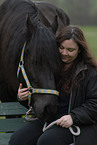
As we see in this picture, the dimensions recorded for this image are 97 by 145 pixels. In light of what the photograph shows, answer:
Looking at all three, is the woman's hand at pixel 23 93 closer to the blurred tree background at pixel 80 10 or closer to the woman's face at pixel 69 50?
the woman's face at pixel 69 50

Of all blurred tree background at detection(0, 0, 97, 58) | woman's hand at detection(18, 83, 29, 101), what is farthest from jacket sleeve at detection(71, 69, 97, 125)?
blurred tree background at detection(0, 0, 97, 58)

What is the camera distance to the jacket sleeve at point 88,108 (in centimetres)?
201

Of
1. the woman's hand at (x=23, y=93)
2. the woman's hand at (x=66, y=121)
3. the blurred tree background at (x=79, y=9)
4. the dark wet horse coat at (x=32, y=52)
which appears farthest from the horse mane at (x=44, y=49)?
the blurred tree background at (x=79, y=9)

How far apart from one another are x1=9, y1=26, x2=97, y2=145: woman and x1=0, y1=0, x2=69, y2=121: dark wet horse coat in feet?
0.46

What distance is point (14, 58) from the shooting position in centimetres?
251

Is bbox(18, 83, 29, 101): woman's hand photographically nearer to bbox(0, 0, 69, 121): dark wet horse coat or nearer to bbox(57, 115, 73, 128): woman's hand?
bbox(0, 0, 69, 121): dark wet horse coat

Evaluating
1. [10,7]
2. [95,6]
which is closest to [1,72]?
[10,7]

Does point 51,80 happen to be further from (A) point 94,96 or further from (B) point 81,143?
(B) point 81,143

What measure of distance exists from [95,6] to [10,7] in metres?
28.3

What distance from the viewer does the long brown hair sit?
215 centimetres

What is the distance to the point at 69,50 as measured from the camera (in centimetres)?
218

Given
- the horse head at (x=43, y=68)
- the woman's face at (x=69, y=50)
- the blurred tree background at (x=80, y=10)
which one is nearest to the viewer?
the horse head at (x=43, y=68)

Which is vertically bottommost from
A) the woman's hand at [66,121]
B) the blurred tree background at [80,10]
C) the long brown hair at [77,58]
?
the blurred tree background at [80,10]

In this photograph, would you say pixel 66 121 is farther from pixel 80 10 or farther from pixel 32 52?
pixel 80 10
